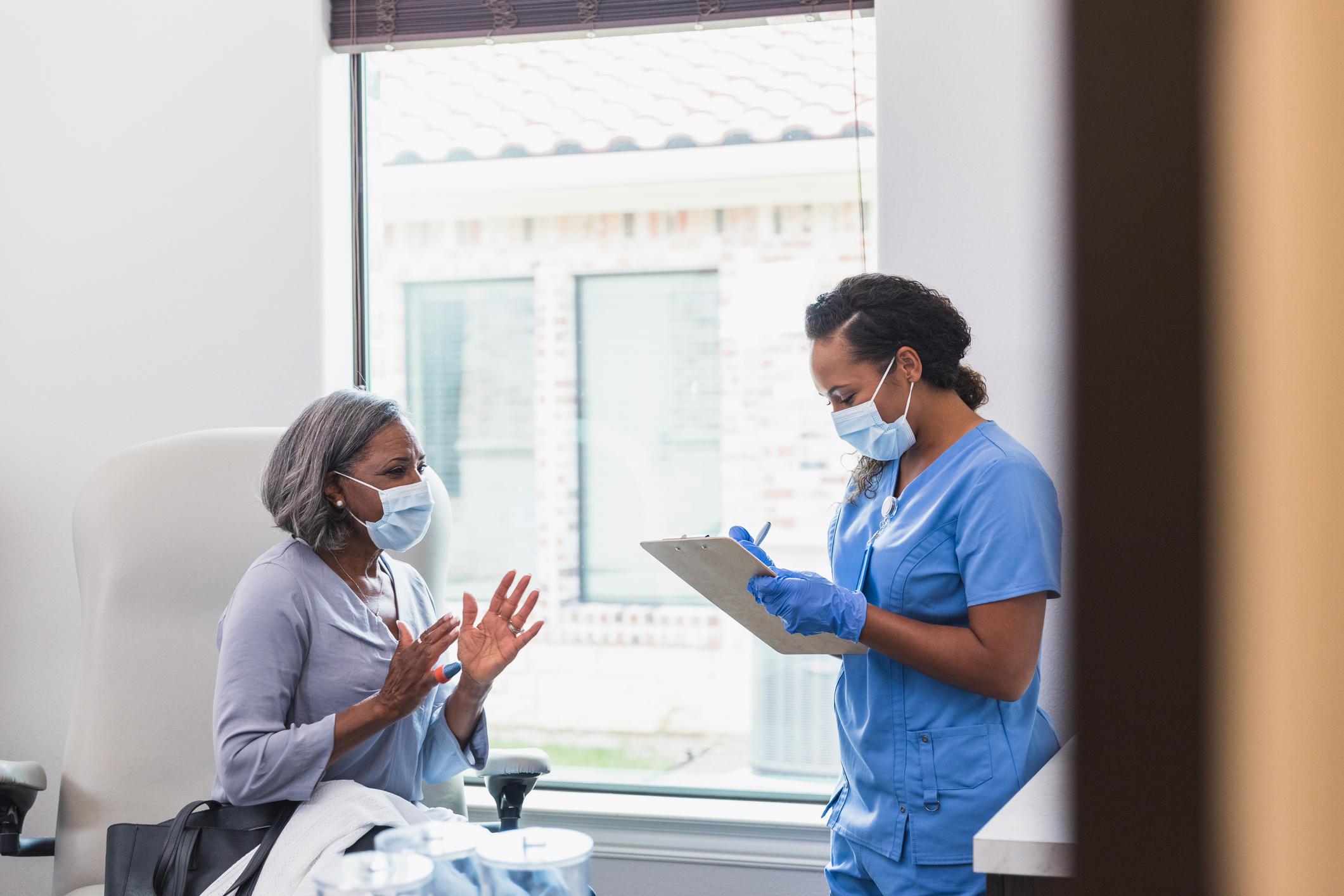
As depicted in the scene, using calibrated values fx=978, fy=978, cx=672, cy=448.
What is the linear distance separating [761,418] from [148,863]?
1.51 metres

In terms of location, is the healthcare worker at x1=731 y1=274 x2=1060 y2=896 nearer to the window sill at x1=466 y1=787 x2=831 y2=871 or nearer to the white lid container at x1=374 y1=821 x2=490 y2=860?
the white lid container at x1=374 y1=821 x2=490 y2=860

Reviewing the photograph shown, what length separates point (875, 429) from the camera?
57.5 inches

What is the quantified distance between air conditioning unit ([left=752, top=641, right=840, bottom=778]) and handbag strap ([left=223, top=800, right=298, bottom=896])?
1233 mm

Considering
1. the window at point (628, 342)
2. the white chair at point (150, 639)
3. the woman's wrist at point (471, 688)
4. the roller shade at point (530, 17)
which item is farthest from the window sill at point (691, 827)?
the roller shade at point (530, 17)

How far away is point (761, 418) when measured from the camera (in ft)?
7.72

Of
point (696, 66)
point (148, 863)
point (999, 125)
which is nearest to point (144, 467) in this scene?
point (148, 863)

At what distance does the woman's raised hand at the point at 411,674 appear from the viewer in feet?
4.67

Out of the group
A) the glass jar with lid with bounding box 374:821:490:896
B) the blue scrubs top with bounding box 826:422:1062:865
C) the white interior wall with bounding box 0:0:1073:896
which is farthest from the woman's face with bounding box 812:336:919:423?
the white interior wall with bounding box 0:0:1073:896

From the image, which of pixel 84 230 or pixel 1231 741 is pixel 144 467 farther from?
pixel 1231 741

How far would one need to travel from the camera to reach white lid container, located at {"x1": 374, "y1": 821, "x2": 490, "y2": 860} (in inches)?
38.4

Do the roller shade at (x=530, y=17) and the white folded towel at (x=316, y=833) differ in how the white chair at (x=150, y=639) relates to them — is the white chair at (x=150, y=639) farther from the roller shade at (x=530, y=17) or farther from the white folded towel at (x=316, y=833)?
the roller shade at (x=530, y=17)

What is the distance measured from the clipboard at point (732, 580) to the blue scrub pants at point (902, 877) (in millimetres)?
281

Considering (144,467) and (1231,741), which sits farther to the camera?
(144,467)

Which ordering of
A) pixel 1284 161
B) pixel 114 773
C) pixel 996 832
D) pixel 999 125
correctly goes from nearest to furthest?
pixel 1284 161 → pixel 996 832 → pixel 114 773 → pixel 999 125
